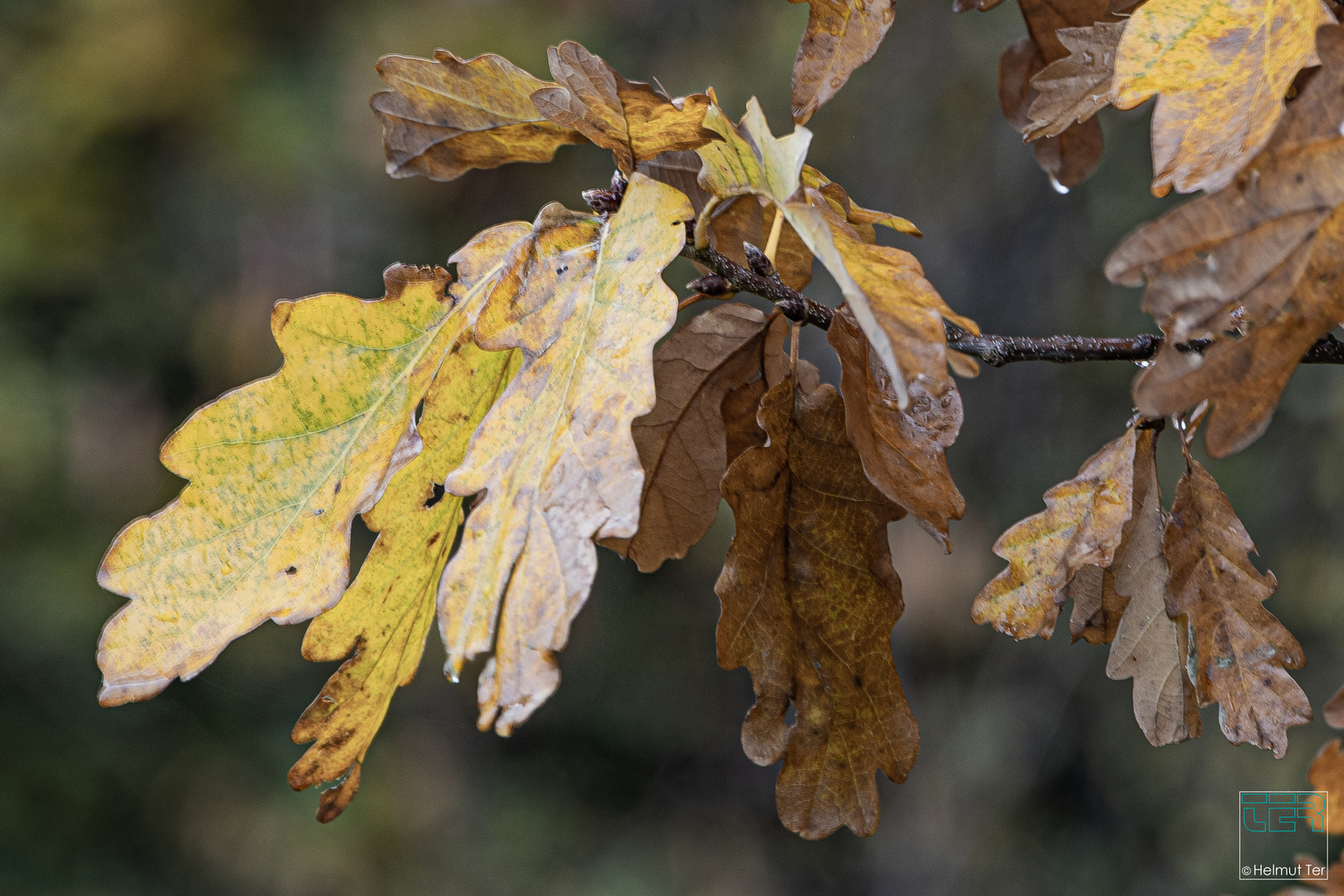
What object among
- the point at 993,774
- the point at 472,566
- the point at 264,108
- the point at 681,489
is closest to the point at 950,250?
the point at 993,774

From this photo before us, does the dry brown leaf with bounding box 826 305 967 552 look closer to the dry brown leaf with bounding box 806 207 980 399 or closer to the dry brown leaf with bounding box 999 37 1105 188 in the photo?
the dry brown leaf with bounding box 806 207 980 399

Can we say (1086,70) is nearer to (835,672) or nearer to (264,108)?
(835,672)

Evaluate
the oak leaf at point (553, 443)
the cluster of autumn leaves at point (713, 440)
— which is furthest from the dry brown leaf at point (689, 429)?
the oak leaf at point (553, 443)

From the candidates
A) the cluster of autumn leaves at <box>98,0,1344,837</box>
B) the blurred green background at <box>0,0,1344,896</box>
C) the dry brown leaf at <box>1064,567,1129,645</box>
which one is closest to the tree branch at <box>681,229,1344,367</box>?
the cluster of autumn leaves at <box>98,0,1344,837</box>

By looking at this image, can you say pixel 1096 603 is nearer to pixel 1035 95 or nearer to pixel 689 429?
pixel 689 429

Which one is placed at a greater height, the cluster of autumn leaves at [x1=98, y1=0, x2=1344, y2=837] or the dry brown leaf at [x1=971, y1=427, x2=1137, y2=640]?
the cluster of autumn leaves at [x1=98, y1=0, x2=1344, y2=837]

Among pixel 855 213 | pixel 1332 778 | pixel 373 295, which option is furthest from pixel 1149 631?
pixel 373 295
